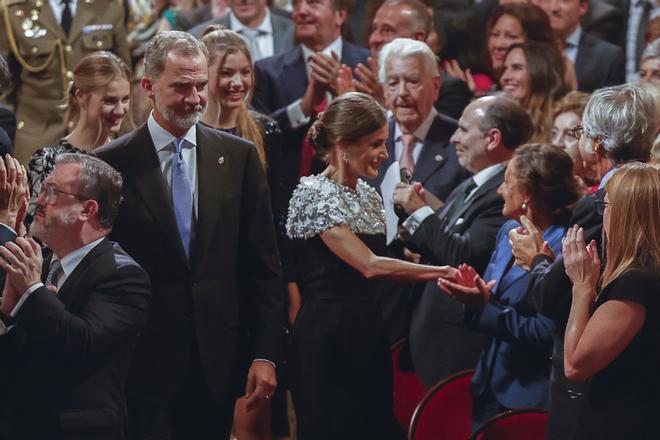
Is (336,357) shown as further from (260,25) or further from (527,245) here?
(260,25)

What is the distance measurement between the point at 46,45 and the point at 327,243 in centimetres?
280

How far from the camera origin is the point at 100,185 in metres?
3.74

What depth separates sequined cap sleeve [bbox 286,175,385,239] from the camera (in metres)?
4.64

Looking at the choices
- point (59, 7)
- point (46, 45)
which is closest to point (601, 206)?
point (46, 45)

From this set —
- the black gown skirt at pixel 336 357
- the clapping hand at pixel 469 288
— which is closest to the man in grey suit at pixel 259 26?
the black gown skirt at pixel 336 357

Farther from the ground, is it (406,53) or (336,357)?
(406,53)

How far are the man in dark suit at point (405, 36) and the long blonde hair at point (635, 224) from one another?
2633 mm

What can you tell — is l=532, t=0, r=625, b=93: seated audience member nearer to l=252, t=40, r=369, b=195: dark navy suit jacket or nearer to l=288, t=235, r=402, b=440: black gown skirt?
l=252, t=40, r=369, b=195: dark navy suit jacket

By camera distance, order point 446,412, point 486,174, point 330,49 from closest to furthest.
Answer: point 446,412
point 486,174
point 330,49

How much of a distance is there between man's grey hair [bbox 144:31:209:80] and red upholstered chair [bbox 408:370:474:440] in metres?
1.45

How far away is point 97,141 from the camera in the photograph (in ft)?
16.9

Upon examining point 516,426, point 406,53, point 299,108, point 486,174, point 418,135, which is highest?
point 406,53

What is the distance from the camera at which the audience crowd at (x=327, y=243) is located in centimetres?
364

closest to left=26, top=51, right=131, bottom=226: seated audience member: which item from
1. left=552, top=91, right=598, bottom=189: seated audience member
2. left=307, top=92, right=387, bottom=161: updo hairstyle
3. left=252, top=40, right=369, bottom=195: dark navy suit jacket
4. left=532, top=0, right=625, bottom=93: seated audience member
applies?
left=307, top=92, right=387, bottom=161: updo hairstyle
